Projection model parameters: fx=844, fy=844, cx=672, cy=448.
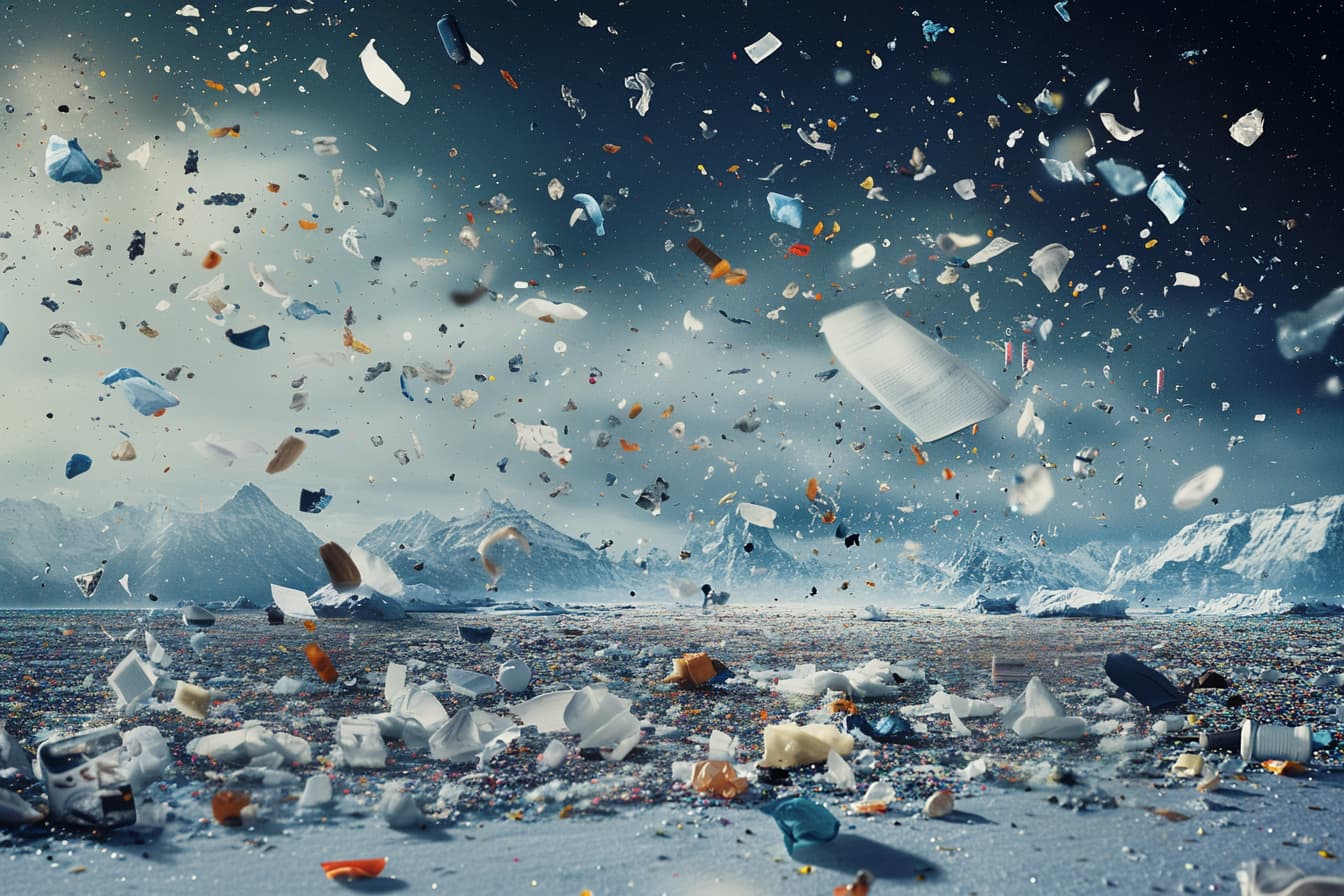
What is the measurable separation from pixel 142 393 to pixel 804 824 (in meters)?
5.93

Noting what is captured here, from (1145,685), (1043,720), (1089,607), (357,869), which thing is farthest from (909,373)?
(1089,607)

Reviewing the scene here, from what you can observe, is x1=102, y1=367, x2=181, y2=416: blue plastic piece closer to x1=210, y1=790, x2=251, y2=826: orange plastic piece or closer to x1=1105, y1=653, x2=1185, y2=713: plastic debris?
x1=210, y1=790, x2=251, y2=826: orange plastic piece

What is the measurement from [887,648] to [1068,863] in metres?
8.69

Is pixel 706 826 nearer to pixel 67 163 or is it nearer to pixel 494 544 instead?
pixel 494 544

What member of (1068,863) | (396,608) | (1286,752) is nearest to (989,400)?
(1286,752)

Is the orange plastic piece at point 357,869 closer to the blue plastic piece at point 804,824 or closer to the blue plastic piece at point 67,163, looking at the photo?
the blue plastic piece at point 804,824

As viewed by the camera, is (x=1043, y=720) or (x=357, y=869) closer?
(x=357, y=869)

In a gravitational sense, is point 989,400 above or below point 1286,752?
above

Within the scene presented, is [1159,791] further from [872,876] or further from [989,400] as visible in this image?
[989,400]

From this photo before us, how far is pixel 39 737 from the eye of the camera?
5.07 m

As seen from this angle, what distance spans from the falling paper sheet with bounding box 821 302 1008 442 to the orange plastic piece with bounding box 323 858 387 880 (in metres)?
3.35

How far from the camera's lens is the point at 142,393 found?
21.2ft

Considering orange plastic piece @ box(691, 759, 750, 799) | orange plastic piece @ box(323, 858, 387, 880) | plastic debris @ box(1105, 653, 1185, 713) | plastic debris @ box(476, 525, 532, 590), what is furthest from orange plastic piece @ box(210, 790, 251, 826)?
plastic debris @ box(1105, 653, 1185, 713)

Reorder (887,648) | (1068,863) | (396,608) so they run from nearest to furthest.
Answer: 1. (1068,863)
2. (887,648)
3. (396,608)
